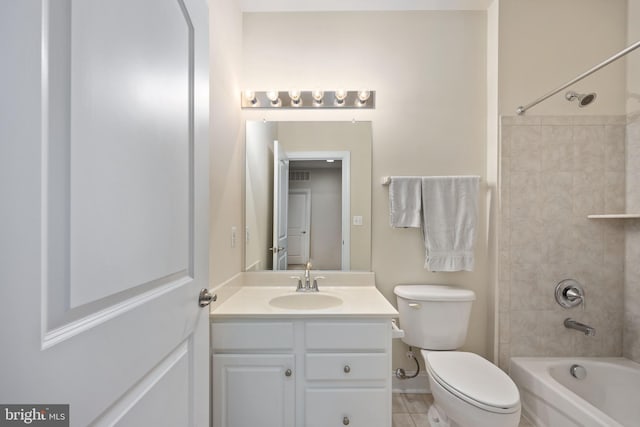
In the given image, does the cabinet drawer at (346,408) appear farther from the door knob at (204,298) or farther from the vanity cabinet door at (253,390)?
the door knob at (204,298)

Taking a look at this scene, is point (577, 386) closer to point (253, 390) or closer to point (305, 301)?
point (305, 301)

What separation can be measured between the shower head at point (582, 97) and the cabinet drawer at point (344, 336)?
1.80 metres

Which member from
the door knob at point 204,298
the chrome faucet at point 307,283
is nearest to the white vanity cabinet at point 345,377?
the chrome faucet at point 307,283

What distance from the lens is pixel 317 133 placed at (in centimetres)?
189

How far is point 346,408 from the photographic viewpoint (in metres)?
1.29

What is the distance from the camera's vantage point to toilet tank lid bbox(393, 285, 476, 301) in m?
1.67

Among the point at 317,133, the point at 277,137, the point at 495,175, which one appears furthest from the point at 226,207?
the point at 495,175

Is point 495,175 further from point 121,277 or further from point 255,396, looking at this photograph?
point 121,277

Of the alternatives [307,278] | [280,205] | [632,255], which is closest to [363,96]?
[280,205]

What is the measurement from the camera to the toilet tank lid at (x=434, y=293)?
5.49ft

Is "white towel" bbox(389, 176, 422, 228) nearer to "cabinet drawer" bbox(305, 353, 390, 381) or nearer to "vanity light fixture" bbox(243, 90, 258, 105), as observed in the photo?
"cabinet drawer" bbox(305, 353, 390, 381)

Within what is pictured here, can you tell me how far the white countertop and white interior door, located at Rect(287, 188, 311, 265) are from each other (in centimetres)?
22

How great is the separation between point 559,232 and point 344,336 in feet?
5.04

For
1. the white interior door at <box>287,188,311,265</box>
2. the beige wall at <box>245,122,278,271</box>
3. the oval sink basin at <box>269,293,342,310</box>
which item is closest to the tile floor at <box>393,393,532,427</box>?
the oval sink basin at <box>269,293,342,310</box>
